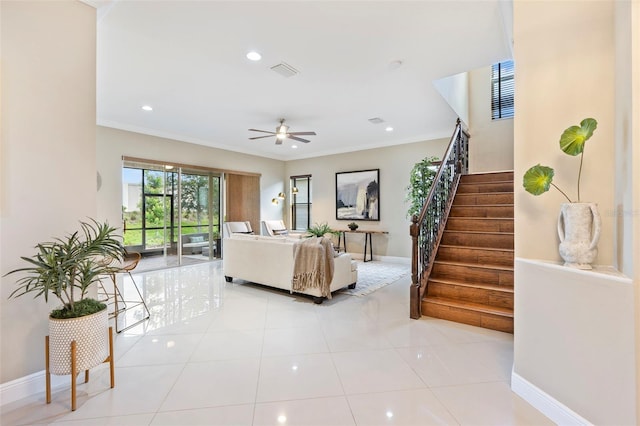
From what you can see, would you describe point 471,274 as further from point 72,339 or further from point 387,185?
point 387,185

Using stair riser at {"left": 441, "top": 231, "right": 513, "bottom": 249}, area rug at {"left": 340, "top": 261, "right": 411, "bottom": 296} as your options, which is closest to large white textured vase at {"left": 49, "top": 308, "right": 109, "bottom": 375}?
area rug at {"left": 340, "top": 261, "right": 411, "bottom": 296}

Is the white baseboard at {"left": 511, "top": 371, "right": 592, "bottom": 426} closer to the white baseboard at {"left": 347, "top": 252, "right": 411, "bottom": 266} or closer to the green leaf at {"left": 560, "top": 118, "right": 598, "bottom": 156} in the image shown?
the green leaf at {"left": 560, "top": 118, "right": 598, "bottom": 156}

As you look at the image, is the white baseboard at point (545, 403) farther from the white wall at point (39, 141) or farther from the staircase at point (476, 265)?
the white wall at point (39, 141)

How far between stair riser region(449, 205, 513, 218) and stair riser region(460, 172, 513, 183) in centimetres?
98

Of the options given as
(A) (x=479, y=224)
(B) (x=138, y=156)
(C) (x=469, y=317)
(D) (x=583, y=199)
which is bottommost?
(C) (x=469, y=317)

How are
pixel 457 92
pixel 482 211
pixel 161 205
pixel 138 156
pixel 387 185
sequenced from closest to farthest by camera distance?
pixel 482 211 < pixel 457 92 < pixel 138 156 < pixel 161 205 < pixel 387 185

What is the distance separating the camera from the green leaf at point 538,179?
72.2 inches

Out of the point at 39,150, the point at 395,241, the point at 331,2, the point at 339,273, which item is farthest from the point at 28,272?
the point at 395,241

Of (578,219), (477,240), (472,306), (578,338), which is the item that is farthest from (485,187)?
(578,338)

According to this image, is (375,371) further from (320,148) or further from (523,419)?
(320,148)

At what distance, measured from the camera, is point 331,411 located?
188cm

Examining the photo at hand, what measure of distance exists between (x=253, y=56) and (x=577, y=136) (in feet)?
9.84

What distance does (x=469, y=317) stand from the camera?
3.29 metres

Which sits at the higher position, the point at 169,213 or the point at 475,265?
the point at 169,213
